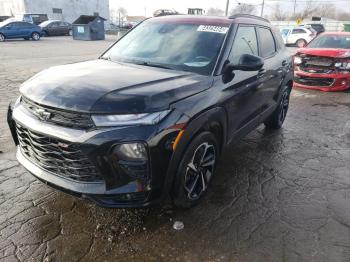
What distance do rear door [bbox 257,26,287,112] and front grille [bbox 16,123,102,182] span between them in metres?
2.62

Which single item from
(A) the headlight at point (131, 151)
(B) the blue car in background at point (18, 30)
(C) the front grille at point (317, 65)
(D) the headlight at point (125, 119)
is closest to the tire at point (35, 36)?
(B) the blue car in background at point (18, 30)

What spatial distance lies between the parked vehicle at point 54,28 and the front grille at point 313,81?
26900 mm

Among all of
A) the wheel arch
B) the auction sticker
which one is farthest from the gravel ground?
the auction sticker

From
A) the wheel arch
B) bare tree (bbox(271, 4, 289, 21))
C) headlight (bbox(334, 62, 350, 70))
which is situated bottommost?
bare tree (bbox(271, 4, 289, 21))

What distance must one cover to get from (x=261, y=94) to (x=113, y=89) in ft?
7.71

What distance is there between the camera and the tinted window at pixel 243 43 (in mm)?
3587

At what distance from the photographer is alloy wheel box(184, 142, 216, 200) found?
3.08m

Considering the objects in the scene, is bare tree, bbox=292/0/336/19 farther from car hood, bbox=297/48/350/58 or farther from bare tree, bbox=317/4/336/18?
car hood, bbox=297/48/350/58

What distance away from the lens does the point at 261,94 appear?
4.29 metres

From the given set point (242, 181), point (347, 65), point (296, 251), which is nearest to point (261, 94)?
point (242, 181)

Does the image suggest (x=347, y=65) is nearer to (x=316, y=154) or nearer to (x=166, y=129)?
(x=316, y=154)

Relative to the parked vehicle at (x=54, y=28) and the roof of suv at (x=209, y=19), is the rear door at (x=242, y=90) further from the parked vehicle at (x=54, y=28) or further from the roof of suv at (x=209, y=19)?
the parked vehicle at (x=54, y=28)

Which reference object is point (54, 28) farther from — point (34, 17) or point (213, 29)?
point (213, 29)

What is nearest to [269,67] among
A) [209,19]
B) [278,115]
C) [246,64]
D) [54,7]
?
[209,19]
